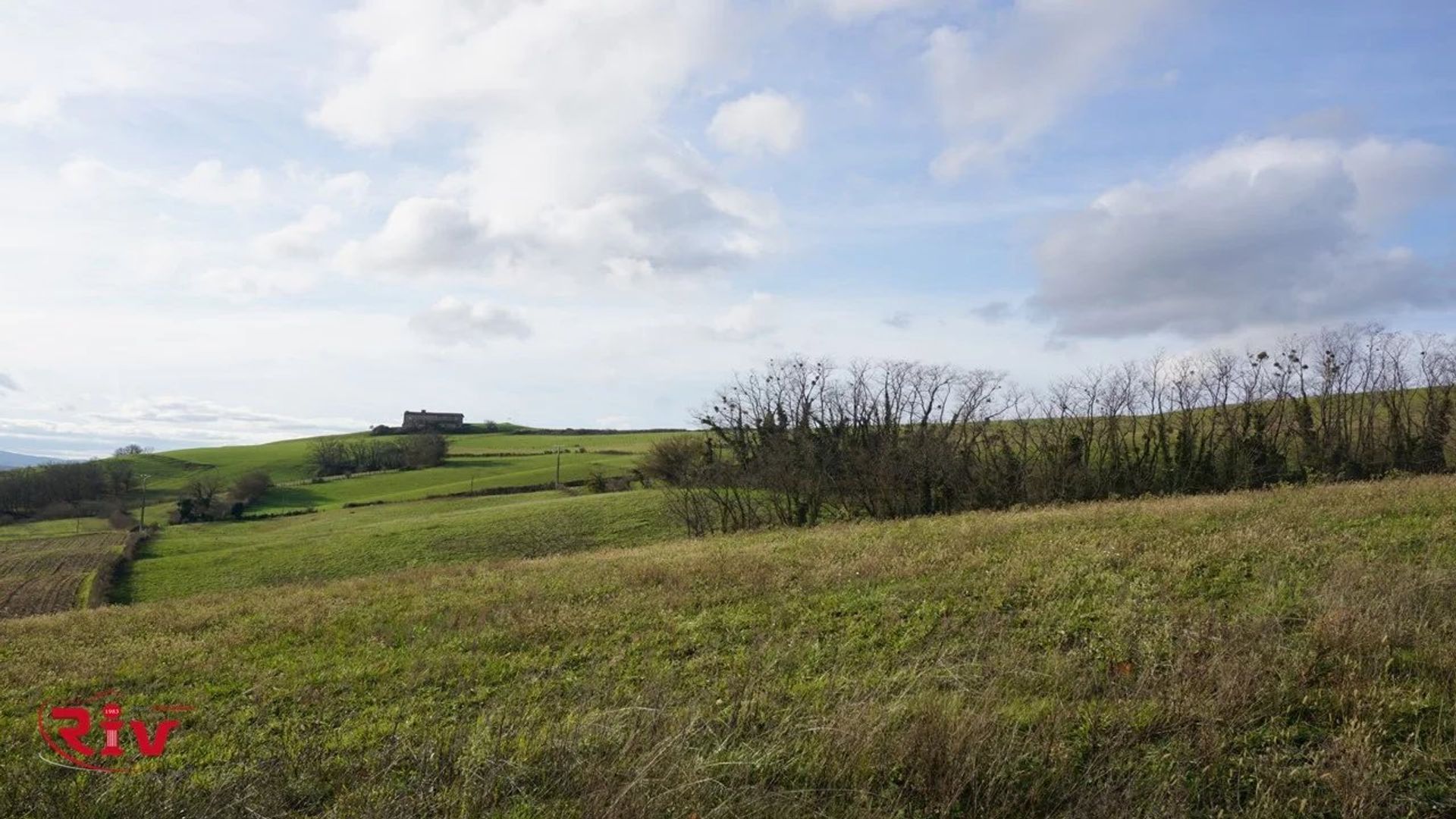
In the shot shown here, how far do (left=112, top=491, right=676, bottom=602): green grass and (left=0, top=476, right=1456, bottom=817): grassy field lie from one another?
30261 millimetres

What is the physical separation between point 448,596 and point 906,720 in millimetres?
14395

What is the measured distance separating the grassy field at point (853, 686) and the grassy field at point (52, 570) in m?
32.7

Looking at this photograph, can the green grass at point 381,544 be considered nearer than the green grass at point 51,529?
Yes

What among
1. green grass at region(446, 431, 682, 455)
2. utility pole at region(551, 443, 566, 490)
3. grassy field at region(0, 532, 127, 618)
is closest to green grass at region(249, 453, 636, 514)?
utility pole at region(551, 443, 566, 490)

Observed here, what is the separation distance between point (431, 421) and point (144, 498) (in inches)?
2920

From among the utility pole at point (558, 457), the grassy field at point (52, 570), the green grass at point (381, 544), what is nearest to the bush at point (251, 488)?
the grassy field at point (52, 570)

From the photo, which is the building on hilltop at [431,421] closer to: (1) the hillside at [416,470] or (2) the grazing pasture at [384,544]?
(1) the hillside at [416,470]

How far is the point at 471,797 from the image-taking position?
5.29 metres

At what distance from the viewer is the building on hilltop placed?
172 meters

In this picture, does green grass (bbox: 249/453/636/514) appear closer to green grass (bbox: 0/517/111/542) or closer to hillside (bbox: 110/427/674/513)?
hillside (bbox: 110/427/674/513)

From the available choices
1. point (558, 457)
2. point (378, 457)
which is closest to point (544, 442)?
point (378, 457)

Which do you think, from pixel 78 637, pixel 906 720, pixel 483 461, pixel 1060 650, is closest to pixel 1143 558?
pixel 1060 650

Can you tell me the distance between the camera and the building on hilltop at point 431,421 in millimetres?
172500

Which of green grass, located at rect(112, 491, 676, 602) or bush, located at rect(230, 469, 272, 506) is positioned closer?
green grass, located at rect(112, 491, 676, 602)
